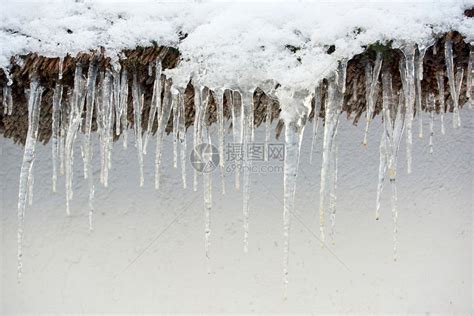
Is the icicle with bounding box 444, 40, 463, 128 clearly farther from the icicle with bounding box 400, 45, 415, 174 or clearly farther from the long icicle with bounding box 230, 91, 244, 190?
the long icicle with bounding box 230, 91, 244, 190

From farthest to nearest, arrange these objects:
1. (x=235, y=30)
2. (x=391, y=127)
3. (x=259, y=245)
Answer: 1. (x=259, y=245)
2. (x=391, y=127)
3. (x=235, y=30)

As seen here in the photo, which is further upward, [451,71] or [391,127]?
[451,71]

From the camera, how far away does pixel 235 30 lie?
1.64 meters

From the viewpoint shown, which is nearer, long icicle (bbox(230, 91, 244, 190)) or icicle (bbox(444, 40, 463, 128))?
icicle (bbox(444, 40, 463, 128))

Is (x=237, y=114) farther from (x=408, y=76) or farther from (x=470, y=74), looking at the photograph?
(x=470, y=74)

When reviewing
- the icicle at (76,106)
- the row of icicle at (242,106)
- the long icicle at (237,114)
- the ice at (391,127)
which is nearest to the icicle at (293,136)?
the row of icicle at (242,106)

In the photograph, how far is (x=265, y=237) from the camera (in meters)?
2.63

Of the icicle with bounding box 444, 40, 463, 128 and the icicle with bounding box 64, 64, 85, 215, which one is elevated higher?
the icicle with bounding box 444, 40, 463, 128

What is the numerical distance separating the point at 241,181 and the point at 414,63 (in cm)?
121

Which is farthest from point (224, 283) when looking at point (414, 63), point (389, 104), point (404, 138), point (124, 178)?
point (414, 63)

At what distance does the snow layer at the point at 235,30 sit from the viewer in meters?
1.57

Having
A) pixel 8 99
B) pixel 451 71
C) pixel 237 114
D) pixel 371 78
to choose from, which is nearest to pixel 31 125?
pixel 8 99

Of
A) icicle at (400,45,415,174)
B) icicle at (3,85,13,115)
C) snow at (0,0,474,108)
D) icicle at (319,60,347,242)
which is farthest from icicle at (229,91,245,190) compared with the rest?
icicle at (3,85,13,115)

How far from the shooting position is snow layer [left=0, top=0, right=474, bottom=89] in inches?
61.7
